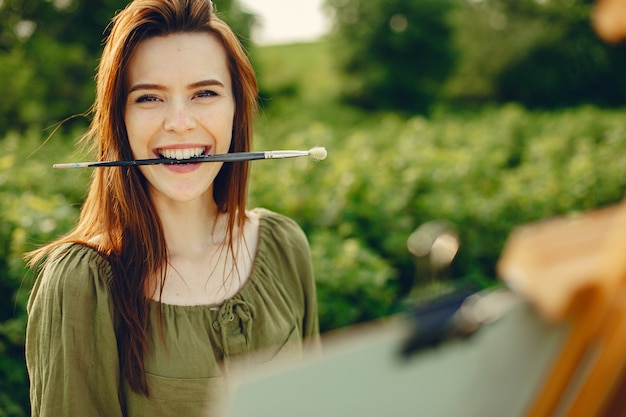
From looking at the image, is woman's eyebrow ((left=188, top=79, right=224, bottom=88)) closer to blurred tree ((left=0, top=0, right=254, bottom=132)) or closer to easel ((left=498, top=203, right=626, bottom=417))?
easel ((left=498, top=203, right=626, bottom=417))

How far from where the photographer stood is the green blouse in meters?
1.46

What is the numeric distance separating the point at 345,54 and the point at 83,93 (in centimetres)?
1977

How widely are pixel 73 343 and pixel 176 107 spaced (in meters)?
0.69

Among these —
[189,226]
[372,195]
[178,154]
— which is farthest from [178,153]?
[372,195]

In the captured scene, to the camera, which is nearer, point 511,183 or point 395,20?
point 511,183

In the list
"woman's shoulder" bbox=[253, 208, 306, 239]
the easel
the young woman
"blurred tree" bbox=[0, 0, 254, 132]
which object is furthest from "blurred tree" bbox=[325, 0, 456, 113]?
the easel

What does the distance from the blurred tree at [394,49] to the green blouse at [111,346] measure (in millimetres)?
30230

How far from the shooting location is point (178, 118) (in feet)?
5.26

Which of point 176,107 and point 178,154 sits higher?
point 176,107

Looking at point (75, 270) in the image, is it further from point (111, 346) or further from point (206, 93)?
Result: point (206, 93)

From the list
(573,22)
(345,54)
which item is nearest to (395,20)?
(345,54)

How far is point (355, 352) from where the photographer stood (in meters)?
0.72

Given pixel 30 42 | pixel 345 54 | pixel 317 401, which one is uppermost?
pixel 345 54

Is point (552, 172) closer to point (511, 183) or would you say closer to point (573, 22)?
point (511, 183)
